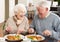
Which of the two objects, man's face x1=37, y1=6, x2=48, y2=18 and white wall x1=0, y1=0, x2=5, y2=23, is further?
white wall x1=0, y1=0, x2=5, y2=23

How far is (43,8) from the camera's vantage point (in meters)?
2.11

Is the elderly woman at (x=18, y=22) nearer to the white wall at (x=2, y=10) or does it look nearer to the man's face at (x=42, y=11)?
the man's face at (x=42, y=11)

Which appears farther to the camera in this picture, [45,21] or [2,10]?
[2,10]

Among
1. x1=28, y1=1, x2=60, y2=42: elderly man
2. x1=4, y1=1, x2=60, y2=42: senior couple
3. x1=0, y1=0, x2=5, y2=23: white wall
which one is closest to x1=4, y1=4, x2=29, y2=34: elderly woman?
x1=4, y1=1, x2=60, y2=42: senior couple

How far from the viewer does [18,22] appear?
221 cm

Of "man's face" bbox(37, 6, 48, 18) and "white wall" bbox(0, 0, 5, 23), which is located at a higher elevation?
"man's face" bbox(37, 6, 48, 18)

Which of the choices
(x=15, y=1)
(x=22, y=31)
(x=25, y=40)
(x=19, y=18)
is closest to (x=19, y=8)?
(x=19, y=18)

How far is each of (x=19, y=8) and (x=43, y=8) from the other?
32cm

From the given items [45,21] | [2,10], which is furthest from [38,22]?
[2,10]

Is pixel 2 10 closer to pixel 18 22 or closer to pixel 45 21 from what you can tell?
pixel 18 22

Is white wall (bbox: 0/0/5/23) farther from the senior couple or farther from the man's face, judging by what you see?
the man's face

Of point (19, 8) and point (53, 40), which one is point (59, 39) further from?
point (19, 8)

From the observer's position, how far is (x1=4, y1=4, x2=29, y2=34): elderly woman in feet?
7.08

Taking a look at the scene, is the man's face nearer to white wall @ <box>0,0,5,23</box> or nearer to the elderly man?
the elderly man
